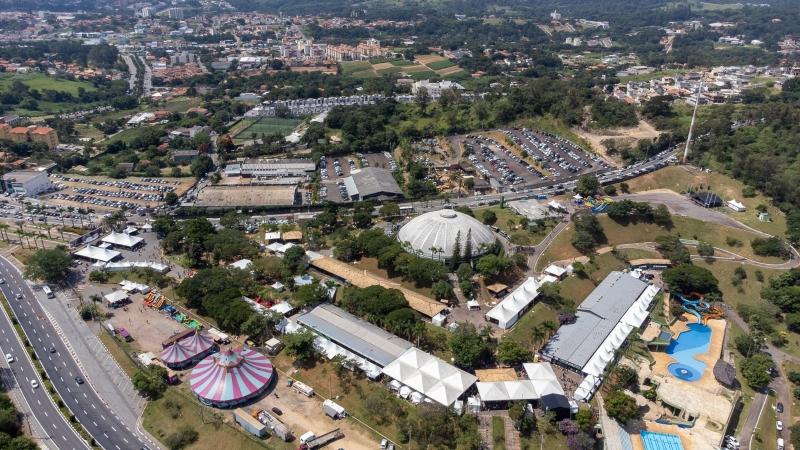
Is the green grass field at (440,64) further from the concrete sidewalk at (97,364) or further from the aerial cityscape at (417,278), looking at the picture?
the concrete sidewalk at (97,364)

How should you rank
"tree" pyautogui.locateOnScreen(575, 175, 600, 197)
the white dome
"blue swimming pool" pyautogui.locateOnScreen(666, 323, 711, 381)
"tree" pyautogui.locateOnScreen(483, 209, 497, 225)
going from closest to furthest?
"blue swimming pool" pyautogui.locateOnScreen(666, 323, 711, 381), the white dome, "tree" pyautogui.locateOnScreen(483, 209, 497, 225), "tree" pyautogui.locateOnScreen(575, 175, 600, 197)

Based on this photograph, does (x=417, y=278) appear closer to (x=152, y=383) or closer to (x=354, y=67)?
(x=152, y=383)

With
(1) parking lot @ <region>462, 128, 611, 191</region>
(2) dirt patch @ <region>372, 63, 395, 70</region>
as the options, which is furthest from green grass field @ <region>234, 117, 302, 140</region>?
(2) dirt patch @ <region>372, 63, 395, 70</region>

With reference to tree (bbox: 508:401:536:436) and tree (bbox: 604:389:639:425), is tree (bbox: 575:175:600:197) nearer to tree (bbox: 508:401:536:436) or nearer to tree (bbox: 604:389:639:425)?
tree (bbox: 604:389:639:425)

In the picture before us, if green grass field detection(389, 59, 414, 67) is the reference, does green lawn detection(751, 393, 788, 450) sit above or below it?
below

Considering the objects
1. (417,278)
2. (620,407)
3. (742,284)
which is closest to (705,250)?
(742,284)

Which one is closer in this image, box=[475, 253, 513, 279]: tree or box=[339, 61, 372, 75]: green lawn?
box=[475, 253, 513, 279]: tree

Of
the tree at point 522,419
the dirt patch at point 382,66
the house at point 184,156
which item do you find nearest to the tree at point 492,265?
the tree at point 522,419
